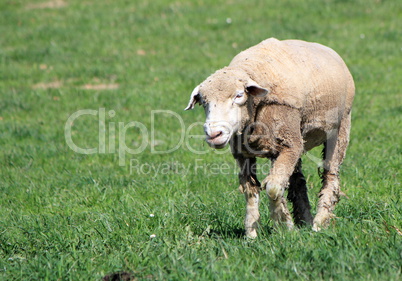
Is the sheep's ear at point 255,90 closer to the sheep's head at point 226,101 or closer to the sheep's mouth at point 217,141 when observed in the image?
the sheep's head at point 226,101

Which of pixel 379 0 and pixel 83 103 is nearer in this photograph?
pixel 83 103

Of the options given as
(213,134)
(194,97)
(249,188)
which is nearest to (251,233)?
(249,188)

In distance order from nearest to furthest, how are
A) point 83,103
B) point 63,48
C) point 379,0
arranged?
1. point 83,103
2. point 63,48
3. point 379,0

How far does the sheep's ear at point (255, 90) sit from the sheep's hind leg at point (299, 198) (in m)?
1.30

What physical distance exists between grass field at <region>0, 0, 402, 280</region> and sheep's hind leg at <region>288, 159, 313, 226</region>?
1.06 feet

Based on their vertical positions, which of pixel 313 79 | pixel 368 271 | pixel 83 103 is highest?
pixel 313 79

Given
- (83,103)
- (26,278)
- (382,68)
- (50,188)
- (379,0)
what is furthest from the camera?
(379,0)

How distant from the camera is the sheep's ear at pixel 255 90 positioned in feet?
15.3

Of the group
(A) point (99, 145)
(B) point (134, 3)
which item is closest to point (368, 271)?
(A) point (99, 145)

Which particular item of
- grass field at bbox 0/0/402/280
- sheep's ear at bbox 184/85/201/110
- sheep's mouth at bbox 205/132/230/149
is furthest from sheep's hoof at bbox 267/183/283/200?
sheep's ear at bbox 184/85/201/110

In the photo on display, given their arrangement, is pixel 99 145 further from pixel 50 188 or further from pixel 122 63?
pixel 122 63

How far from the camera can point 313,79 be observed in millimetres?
5242

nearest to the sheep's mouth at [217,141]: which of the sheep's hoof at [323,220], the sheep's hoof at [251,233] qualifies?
the sheep's hoof at [251,233]

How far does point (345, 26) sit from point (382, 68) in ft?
8.65
